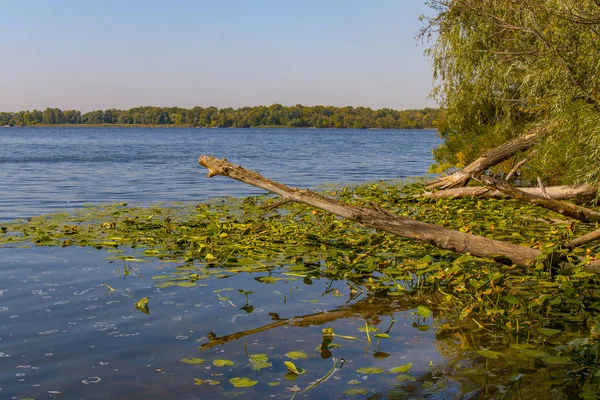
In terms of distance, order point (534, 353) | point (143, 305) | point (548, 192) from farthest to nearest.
A: point (548, 192) < point (143, 305) < point (534, 353)

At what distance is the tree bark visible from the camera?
8031 mm

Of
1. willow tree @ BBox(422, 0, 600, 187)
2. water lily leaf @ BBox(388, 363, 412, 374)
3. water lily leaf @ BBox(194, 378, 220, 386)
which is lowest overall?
water lily leaf @ BBox(194, 378, 220, 386)

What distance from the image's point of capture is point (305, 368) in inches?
214

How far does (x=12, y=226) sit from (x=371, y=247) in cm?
726

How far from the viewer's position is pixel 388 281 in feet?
27.4

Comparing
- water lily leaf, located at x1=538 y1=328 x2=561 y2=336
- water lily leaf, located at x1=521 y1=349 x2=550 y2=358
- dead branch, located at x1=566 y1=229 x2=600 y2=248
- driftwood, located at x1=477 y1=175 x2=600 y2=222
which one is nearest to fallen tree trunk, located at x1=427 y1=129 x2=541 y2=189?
driftwood, located at x1=477 y1=175 x2=600 y2=222

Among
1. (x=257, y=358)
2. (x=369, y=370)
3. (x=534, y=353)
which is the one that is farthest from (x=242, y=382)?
(x=534, y=353)

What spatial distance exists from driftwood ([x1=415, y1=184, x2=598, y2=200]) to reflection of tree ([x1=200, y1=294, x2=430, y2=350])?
5.65m

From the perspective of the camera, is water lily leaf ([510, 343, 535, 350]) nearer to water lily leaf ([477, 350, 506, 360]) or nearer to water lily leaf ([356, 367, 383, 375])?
water lily leaf ([477, 350, 506, 360])

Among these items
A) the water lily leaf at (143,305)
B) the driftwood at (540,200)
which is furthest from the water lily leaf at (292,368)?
the driftwood at (540,200)

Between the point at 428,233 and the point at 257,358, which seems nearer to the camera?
the point at 257,358

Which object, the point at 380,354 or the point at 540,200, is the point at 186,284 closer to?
the point at 380,354

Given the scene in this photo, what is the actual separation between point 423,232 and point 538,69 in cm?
625

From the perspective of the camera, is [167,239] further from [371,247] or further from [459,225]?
[459,225]
